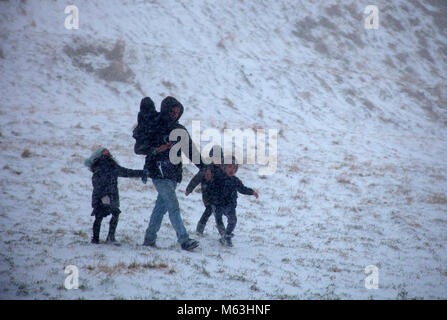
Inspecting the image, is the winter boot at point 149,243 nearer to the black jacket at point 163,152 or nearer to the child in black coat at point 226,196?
the black jacket at point 163,152

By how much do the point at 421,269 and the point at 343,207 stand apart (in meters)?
4.43

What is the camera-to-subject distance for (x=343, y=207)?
1149cm

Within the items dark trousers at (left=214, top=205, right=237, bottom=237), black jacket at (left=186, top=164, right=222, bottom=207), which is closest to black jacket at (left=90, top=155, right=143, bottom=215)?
black jacket at (left=186, top=164, right=222, bottom=207)

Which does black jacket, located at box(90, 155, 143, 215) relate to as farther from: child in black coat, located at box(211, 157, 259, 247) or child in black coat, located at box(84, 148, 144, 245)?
child in black coat, located at box(211, 157, 259, 247)

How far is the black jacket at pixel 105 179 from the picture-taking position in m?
6.71

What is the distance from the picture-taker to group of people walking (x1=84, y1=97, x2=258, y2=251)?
6.24 metres

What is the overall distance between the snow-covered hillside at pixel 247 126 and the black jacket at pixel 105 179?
856mm

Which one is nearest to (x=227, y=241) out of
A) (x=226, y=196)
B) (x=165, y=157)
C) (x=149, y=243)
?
(x=226, y=196)

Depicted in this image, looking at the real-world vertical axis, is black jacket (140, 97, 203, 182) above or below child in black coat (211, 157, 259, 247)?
above

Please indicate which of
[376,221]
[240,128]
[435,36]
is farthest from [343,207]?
[435,36]

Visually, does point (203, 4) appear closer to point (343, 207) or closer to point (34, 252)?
point (343, 207)

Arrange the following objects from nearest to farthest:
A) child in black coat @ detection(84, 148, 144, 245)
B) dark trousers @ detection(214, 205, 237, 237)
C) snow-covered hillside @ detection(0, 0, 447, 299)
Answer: snow-covered hillside @ detection(0, 0, 447, 299) → child in black coat @ detection(84, 148, 144, 245) → dark trousers @ detection(214, 205, 237, 237)

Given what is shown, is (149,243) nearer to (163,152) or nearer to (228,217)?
(228,217)

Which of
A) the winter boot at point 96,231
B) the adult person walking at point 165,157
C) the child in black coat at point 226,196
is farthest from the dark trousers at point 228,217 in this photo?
the winter boot at point 96,231
